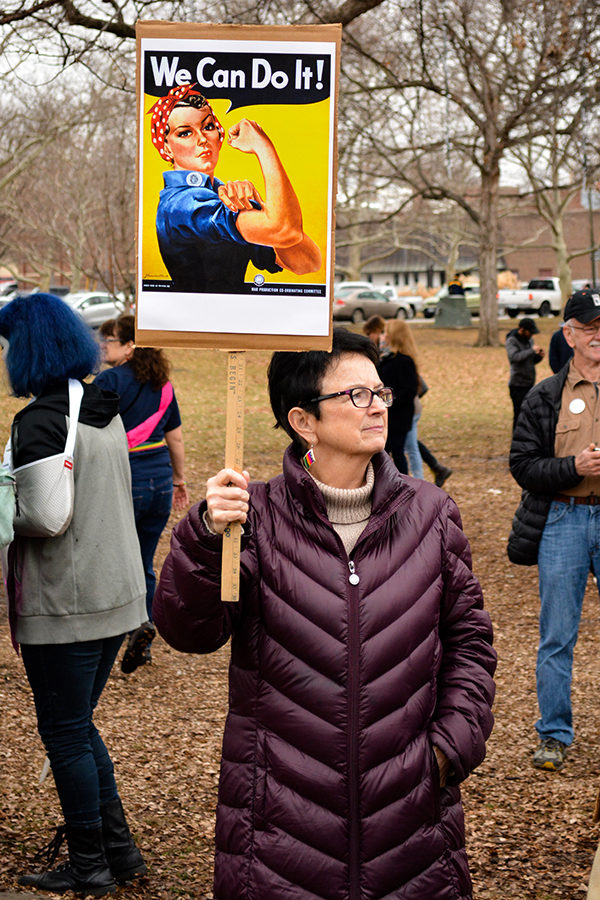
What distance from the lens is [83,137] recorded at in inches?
1203

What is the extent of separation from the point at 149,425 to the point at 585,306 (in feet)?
9.11

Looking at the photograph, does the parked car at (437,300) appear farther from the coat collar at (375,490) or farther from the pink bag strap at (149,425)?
the coat collar at (375,490)

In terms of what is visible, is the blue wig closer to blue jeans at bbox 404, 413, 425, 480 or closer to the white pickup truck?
blue jeans at bbox 404, 413, 425, 480

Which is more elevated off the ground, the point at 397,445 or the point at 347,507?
the point at 347,507

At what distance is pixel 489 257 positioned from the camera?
1094 inches

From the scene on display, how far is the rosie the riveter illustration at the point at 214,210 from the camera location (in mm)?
2494

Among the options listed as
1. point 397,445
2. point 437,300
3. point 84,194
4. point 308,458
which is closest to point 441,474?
point 397,445

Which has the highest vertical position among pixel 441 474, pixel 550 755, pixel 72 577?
pixel 72 577

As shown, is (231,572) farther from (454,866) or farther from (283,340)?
(454,866)

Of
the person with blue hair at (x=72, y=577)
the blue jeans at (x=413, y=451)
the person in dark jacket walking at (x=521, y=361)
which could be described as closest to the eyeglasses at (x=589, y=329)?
the person with blue hair at (x=72, y=577)

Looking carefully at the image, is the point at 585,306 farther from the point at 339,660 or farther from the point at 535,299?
the point at 535,299

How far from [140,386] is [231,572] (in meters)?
4.06

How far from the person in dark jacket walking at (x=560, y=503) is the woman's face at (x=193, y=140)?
107 inches

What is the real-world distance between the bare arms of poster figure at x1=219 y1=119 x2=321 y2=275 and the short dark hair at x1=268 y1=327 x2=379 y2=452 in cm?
25
